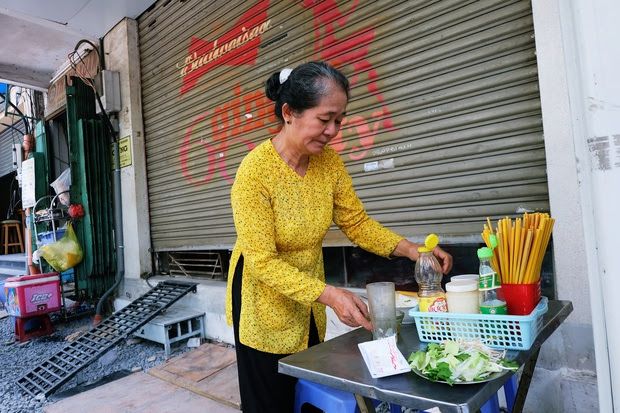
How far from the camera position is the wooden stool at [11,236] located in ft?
34.8

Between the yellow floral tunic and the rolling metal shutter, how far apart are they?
44.1 inches

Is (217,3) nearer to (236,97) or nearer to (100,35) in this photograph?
(236,97)

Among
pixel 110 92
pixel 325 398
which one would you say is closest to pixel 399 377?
pixel 325 398

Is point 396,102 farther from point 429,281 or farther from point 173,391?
point 173,391

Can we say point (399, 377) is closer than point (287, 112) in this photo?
Yes

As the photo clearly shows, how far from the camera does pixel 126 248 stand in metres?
5.78

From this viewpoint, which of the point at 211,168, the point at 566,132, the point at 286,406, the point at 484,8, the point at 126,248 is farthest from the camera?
the point at 126,248

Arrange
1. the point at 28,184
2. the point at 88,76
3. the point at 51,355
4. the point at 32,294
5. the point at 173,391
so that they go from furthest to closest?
the point at 28,184
the point at 88,76
the point at 32,294
the point at 51,355
the point at 173,391

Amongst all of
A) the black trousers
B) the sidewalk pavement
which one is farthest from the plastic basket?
the sidewalk pavement

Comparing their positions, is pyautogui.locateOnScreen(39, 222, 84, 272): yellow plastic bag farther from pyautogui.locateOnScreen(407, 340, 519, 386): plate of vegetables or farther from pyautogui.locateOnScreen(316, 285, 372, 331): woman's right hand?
→ pyautogui.locateOnScreen(407, 340, 519, 386): plate of vegetables

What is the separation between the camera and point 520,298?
1230 millimetres

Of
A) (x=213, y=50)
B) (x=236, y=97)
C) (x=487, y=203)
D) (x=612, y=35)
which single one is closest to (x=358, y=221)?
(x=487, y=203)

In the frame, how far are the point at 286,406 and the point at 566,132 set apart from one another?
78.2 inches

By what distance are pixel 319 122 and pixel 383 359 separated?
34.9 inches
